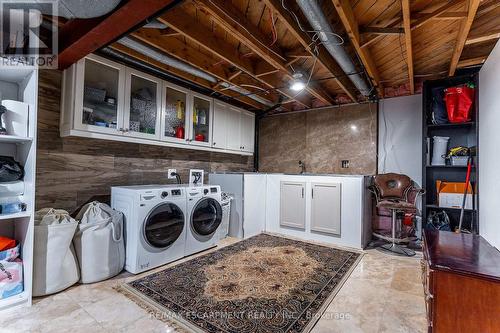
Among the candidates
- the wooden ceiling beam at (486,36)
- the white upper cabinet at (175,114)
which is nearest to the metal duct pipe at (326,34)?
the wooden ceiling beam at (486,36)

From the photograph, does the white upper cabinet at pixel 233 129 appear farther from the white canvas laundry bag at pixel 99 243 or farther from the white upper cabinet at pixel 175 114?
the white canvas laundry bag at pixel 99 243

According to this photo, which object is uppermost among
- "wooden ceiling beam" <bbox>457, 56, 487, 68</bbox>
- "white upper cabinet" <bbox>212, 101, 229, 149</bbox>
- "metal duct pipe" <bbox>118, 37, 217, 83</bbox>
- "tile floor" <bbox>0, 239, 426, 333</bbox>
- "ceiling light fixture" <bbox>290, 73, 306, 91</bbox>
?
"wooden ceiling beam" <bbox>457, 56, 487, 68</bbox>

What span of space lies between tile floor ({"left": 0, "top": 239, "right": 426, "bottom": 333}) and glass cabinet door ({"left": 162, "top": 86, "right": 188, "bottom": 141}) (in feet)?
5.96

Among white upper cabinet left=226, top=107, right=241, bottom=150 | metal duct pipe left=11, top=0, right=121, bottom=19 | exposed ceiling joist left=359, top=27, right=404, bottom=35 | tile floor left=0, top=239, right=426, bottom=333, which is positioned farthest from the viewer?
white upper cabinet left=226, top=107, right=241, bottom=150

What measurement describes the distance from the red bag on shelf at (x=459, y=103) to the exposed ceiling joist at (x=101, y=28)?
3367 millimetres

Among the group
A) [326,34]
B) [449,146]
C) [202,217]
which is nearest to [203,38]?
[326,34]

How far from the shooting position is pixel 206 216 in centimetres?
326

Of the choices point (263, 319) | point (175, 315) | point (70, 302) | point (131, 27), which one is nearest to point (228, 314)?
point (263, 319)

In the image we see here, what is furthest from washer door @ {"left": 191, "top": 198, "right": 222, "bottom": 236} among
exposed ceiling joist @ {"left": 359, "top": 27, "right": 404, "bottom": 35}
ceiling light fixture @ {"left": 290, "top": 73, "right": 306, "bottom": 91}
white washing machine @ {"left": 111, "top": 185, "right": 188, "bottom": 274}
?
exposed ceiling joist @ {"left": 359, "top": 27, "right": 404, "bottom": 35}

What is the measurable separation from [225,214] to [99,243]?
1753mm

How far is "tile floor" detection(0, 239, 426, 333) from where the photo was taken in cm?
167

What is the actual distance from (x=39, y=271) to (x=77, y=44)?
1.87 m

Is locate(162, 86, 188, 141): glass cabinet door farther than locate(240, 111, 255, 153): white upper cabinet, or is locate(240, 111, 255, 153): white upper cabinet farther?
locate(240, 111, 255, 153): white upper cabinet

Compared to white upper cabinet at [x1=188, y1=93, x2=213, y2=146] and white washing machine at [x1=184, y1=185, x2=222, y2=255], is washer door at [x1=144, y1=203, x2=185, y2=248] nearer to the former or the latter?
white washing machine at [x1=184, y1=185, x2=222, y2=255]
